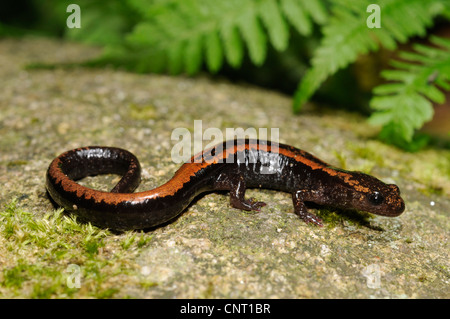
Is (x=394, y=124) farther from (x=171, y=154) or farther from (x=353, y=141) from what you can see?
(x=171, y=154)

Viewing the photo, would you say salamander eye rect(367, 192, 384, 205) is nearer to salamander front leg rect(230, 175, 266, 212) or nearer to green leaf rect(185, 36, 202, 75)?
salamander front leg rect(230, 175, 266, 212)

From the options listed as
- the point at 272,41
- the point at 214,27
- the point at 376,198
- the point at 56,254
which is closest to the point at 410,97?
the point at 376,198

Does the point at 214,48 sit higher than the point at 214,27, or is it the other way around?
the point at 214,27

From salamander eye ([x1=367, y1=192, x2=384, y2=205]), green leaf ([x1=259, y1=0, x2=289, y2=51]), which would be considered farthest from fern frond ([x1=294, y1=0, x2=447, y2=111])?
salamander eye ([x1=367, y1=192, x2=384, y2=205])

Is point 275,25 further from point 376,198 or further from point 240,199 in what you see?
point 376,198

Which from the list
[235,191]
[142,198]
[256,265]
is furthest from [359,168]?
[142,198]
